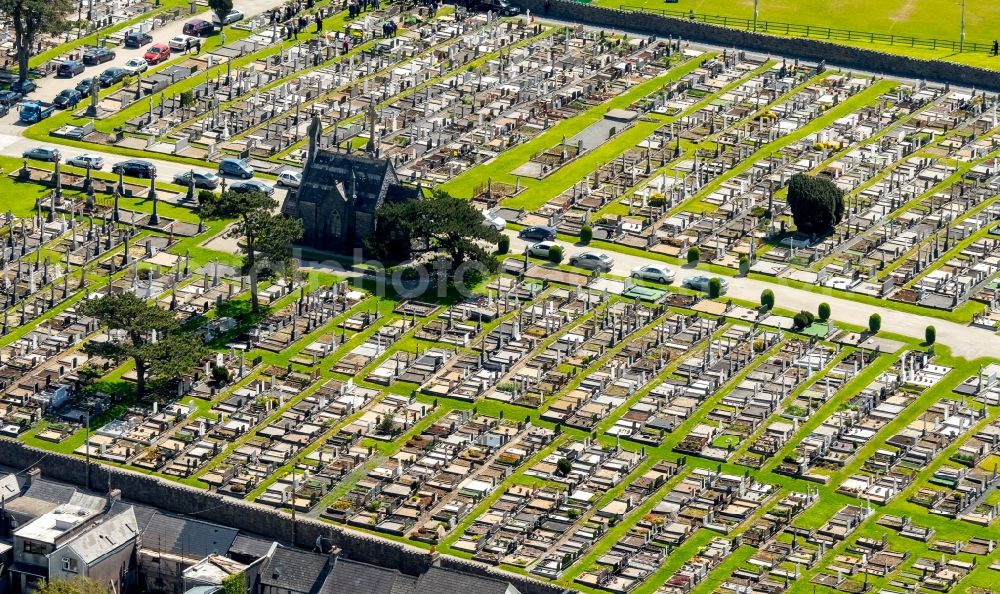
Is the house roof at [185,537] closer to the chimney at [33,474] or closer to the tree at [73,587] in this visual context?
the tree at [73,587]

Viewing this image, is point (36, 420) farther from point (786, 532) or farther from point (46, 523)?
point (786, 532)

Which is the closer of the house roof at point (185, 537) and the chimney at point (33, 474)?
the house roof at point (185, 537)

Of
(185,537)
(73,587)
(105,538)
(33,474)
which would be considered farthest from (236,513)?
(73,587)

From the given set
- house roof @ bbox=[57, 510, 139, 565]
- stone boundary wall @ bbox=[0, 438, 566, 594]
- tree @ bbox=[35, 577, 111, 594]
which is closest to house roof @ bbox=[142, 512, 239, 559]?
house roof @ bbox=[57, 510, 139, 565]

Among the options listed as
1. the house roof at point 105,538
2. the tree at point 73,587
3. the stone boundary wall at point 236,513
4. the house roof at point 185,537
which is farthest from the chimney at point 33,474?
the tree at point 73,587

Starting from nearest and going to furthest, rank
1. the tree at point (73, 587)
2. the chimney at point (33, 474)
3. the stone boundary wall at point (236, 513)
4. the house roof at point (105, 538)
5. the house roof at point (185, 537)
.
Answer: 1. the tree at point (73, 587)
2. the house roof at point (105, 538)
3. the stone boundary wall at point (236, 513)
4. the house roof at point (185, 537)
5. the chimney at point (33, 474)

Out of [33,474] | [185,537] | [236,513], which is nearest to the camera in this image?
[185,537]

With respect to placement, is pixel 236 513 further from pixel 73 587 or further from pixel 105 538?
pixel 73 587

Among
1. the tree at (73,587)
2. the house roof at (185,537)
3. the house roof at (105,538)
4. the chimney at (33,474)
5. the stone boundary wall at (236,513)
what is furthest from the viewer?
the chimney at (33,474)

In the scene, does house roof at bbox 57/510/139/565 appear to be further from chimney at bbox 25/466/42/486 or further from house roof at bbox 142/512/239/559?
chimney at bbox 25/466/42/486
